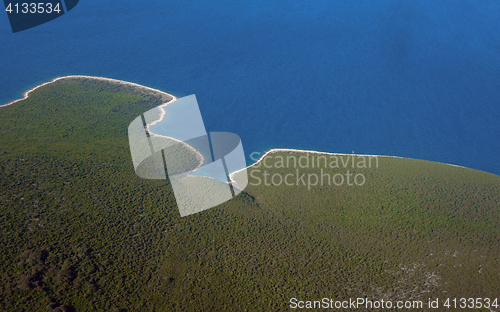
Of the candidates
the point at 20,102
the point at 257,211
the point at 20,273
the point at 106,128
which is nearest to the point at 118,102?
the point at 106,128

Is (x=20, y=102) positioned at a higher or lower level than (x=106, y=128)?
higher

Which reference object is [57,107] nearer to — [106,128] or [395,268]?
[106,128]

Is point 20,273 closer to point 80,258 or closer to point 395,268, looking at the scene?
point 80,258

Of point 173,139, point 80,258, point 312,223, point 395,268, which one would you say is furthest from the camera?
point 173,139

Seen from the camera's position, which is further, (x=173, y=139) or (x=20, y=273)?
(x=173, y=139)

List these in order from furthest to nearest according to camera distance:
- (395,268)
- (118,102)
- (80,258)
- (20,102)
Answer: (118,102) → (20,102) → (395,268) → (80,258)

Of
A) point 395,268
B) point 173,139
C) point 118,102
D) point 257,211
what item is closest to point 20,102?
point 118,102

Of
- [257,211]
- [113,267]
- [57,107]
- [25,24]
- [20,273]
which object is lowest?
[257,211]
